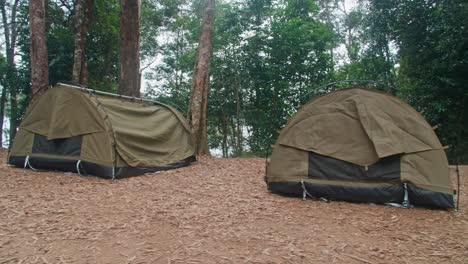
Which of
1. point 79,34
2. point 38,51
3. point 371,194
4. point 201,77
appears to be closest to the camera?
point 371,194

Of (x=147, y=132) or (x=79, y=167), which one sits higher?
(x=147, y=132)

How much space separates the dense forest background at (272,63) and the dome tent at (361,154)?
24.3ft

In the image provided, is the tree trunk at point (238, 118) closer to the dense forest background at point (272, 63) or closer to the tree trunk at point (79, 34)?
the dense forest background at point (272, 63)

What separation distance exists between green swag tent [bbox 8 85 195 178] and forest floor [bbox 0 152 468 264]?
69 cm

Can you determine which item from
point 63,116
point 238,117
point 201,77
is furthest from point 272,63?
point 63,116

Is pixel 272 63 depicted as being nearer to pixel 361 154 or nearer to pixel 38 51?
pixel 38 51

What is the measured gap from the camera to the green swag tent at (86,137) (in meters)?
5.89

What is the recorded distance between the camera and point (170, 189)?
17.3ft

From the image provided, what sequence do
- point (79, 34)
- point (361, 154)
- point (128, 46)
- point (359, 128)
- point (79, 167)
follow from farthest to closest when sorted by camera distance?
point (79, 34) < point (128, 46) < point (79, 167) < point (359, 128) < point (361, 154)

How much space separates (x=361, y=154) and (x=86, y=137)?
16.0 feet

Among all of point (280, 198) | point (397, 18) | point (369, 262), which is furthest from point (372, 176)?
point (397, 18)

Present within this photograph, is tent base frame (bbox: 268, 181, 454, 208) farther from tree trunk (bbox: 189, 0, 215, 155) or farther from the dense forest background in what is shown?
the dense forest background

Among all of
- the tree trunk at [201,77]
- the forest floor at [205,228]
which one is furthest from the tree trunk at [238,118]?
the forest floor at [205,228]

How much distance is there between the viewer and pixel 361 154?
4.50 m
